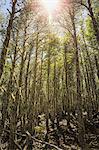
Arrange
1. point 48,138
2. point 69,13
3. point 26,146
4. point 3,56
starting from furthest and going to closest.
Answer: point 48,138, point 69,13, point 26,146, point 3,56

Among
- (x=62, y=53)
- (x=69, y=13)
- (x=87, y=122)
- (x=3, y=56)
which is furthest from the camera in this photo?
(x=62, y=53)

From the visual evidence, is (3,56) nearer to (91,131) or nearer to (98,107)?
(91,131)

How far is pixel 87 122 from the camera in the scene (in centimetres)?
1969

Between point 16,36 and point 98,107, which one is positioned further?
point 98,107

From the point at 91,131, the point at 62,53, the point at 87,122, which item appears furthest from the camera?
the point at 62,53

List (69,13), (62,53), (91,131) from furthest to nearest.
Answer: (62,53), (91,131), (69,13)

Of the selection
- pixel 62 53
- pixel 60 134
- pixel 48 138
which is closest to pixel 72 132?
Result: pixel 60 134

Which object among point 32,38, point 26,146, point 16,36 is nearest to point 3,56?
point 26,146

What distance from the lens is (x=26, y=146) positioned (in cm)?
1355

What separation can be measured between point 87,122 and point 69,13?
8870 mm

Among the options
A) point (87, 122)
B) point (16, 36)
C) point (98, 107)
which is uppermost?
point (16, 36)

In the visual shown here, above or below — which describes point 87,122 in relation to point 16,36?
below

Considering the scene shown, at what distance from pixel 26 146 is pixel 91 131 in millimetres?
6392

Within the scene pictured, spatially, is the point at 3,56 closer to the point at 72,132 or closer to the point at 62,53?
the point at 72,132
